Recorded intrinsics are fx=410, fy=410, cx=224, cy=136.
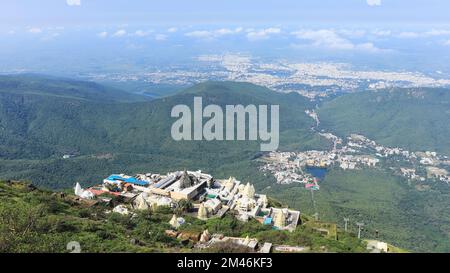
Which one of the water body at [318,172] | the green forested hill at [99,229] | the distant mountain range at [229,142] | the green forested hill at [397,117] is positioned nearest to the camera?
the green forested hill at [99,229]

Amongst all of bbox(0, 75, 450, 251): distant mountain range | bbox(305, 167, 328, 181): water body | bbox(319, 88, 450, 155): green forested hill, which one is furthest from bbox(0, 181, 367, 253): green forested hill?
bbox(319, 88, 450, 155): green forested hill

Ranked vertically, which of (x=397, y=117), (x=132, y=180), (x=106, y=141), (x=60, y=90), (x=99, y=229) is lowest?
(x=106, y=141)

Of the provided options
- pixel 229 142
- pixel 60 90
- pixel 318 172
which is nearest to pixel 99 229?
pixel 318 172

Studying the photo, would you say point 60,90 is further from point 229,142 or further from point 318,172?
point 318,172

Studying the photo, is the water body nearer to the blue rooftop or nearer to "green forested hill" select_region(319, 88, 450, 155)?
"green forested hill" select_region(319, 88, 450, 155)

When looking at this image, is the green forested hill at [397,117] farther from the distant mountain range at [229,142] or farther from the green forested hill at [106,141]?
the green forested hill at [106,141]

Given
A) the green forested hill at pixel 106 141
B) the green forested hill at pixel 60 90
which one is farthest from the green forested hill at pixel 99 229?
the green forested hill at pixel 60 90
